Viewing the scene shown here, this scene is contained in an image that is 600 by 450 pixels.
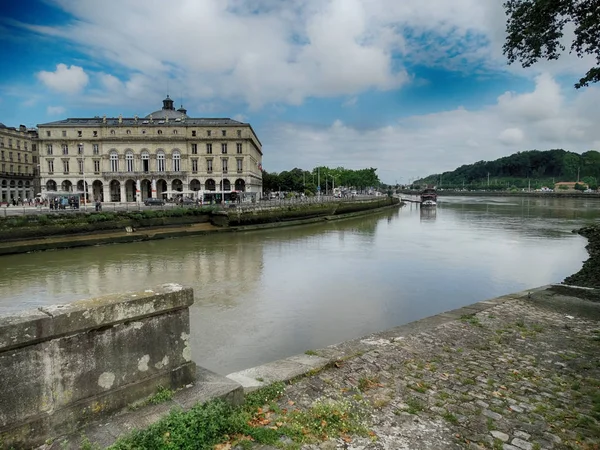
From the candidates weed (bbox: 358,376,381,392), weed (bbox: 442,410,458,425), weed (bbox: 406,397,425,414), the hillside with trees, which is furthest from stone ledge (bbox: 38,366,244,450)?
the hillside with trees

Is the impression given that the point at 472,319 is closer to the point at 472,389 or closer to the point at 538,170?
the point at 472,389

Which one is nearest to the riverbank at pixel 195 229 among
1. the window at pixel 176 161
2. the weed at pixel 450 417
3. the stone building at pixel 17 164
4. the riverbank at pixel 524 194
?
the weed at pixel 450 417

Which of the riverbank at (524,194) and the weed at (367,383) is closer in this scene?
the weed at (367,383)

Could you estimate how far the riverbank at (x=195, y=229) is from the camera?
922 inches

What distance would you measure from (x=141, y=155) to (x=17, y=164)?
76.3 ft

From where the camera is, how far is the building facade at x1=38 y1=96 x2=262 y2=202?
63.8 metres

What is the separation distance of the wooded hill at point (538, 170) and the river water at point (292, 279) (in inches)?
5476

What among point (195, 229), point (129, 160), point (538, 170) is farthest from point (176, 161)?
point (538, 170)

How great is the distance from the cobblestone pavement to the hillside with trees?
81.8 m

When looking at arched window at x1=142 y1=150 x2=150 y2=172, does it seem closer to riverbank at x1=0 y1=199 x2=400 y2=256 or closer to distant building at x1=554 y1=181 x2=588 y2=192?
riverbank at x1=0 y1=199 x2=400 y2=256

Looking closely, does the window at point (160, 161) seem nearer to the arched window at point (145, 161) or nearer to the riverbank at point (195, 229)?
the arched window at point (145, 161)

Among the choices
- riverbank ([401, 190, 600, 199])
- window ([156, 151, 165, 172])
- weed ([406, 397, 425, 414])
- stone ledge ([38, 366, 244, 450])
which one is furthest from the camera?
riverbank ([401, 190, 600, 199])

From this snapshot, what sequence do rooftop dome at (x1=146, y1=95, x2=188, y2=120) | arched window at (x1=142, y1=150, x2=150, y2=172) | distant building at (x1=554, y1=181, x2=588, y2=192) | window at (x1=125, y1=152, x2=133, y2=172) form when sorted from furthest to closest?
distant building at (x1=554, y1=181, x2=588, y2=192) < rooftop dome at (x1=146, y1=95, x2=188, y2=120) < arched window at (x1=142, y1=150, x2=150, y2=172) < window at (x1=125, y1=152, x2=133, y2=172)

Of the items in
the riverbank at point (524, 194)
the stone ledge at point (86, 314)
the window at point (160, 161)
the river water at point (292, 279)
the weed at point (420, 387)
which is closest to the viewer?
the stone ledge at point (86, 314)
